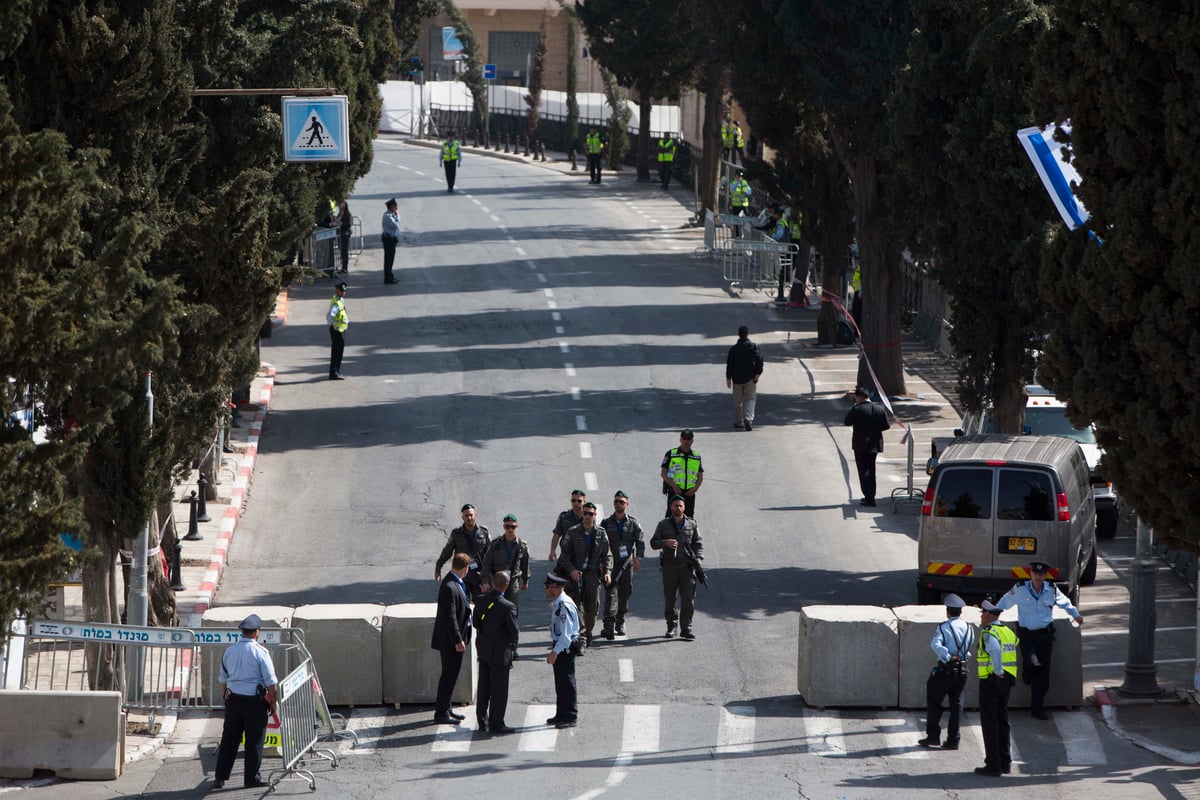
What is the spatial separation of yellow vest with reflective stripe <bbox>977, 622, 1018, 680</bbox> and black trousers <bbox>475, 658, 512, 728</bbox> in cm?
428

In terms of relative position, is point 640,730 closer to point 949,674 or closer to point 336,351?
point 949,674

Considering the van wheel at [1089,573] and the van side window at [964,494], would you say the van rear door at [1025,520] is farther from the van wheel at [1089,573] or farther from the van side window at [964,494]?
the van wheel at [1089,573]

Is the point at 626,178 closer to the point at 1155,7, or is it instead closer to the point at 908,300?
the point at 908,300

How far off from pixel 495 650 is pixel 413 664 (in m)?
1.31

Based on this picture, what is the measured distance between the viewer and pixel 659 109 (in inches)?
2771

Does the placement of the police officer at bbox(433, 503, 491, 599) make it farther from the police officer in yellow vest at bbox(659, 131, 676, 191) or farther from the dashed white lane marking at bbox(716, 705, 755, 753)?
the police officer in yellow vest at bbox(659, 131, 676, 191)

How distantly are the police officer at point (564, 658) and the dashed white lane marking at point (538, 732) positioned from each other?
0.42 feet

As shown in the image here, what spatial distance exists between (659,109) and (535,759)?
57527mm

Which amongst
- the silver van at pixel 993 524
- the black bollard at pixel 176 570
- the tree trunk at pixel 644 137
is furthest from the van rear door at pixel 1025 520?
the tree trunk at pixel 644 137

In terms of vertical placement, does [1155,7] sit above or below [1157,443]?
above

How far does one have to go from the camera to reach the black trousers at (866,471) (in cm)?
2416

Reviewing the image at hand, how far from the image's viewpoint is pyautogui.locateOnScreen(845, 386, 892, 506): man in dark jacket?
942 inches

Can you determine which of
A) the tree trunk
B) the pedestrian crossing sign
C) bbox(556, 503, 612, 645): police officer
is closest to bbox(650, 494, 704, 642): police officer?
bbox(556, 503, 612, 645): police officer

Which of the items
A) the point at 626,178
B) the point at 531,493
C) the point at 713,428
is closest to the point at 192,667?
the point at 531,493
